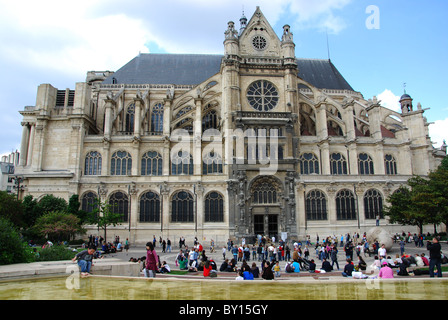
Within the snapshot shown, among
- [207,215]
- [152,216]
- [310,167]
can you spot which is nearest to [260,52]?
[310,167]

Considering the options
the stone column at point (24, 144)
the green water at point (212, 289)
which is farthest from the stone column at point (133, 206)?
the green water at point (212, 289)

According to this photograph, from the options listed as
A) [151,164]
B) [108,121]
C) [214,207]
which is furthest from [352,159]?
[108,121]

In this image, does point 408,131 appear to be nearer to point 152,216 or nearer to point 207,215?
point 207,215

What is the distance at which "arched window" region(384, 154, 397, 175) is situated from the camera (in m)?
38.9

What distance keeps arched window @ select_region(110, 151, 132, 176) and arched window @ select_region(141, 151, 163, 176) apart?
1.54 m

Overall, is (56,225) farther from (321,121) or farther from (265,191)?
(321,121)

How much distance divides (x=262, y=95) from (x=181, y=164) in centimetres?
1248

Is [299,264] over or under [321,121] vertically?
under

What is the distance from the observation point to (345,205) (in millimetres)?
36688

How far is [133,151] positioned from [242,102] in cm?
1361

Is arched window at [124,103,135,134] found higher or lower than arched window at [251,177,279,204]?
higher

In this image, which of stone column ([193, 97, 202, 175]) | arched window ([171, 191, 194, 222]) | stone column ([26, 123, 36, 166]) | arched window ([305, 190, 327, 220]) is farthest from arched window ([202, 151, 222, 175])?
stone column ([26, 123, 36, 166])

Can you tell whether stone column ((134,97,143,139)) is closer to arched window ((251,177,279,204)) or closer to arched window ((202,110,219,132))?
arched window ((202,110,219,132))

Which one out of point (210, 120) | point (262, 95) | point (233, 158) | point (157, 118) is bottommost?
point (233, 158)
